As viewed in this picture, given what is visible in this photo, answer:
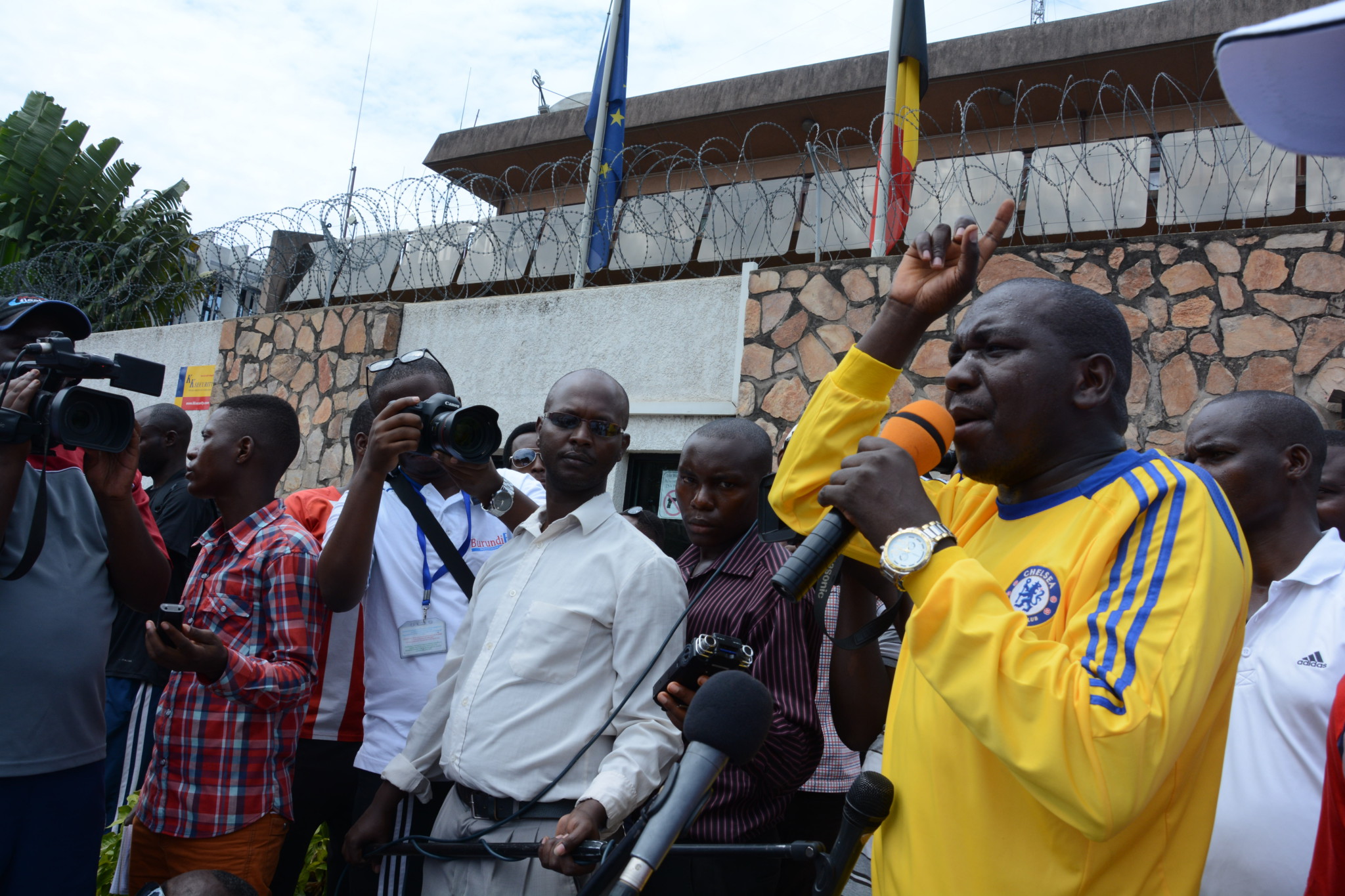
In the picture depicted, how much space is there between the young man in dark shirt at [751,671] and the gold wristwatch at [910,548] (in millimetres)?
982

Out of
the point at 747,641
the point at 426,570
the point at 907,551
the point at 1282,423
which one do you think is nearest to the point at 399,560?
the point at 426,570

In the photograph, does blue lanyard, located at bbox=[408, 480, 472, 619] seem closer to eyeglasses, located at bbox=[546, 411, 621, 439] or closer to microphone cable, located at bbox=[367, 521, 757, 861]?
eyeglasses, located at bbox=[546, 411, 621, 439]

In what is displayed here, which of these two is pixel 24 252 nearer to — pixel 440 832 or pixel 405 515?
pixel 405 515

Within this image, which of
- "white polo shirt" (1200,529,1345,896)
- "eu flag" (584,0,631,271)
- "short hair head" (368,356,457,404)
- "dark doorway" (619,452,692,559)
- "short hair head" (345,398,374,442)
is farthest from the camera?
"eu flag" (584,0,631,271)

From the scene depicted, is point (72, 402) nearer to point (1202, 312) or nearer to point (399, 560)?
point (399, 560)

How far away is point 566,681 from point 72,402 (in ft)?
4.77

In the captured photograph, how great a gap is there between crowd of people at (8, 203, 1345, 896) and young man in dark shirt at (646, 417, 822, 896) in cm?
1

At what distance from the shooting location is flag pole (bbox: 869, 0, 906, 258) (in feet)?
20.6

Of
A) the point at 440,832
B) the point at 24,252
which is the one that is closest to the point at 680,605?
A: the point at 440,832

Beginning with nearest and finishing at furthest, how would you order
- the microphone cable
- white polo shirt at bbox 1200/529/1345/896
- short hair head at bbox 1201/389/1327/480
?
white polo shirt at bbox 1200/529/1345/896 < the microphone cable < short hair head at bbox 1201/389/1327/480

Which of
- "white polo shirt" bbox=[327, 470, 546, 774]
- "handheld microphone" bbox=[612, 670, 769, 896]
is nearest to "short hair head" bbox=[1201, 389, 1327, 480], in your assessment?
"handheld microphone" bbox=[612, 670, 769, 896]

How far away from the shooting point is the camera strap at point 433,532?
3035 millimetres

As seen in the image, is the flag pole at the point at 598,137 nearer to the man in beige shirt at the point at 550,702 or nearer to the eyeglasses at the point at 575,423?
the eyeglasses at the point at 575,423

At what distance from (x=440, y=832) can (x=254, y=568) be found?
973mm
